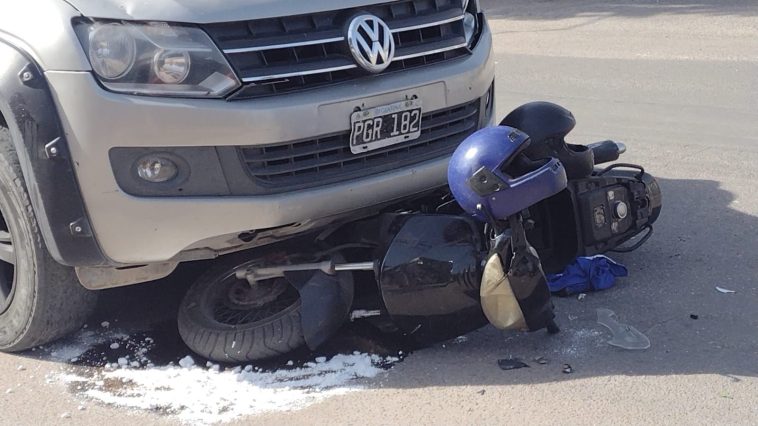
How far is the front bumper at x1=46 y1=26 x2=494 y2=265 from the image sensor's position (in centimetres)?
380

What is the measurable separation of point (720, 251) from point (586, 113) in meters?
3.02

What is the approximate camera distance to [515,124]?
4598 millimetres

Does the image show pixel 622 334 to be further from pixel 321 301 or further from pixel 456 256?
pixel 321 301

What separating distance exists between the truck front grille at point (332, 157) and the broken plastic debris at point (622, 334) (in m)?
0.98

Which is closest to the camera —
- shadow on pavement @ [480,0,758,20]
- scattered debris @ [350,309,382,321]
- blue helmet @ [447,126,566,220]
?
blue helmet @ [447,126,566,220]

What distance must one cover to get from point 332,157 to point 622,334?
1.39m

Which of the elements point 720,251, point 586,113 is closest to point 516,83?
point 586,113

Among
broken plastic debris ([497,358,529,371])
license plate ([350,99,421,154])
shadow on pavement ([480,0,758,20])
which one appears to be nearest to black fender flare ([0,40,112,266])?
license plate ([350,99,421,154])

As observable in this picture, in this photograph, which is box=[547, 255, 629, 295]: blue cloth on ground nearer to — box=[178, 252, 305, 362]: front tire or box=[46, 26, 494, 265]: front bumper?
box=[46, 26, 494, 265]: front bumper

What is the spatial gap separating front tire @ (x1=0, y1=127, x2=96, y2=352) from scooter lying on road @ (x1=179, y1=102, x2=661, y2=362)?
0.49 m

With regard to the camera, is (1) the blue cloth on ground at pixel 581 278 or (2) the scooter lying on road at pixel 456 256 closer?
(2) the scooter lying on road at pixel 456 256

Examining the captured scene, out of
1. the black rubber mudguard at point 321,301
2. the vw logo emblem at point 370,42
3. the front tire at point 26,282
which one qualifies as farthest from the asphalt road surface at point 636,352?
the vw logo emblem at point 370,42

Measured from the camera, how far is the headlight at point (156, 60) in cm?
380

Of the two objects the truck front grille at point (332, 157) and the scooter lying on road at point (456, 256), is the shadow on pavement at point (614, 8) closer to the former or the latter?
the scooter lying on road at point (456, 256)
